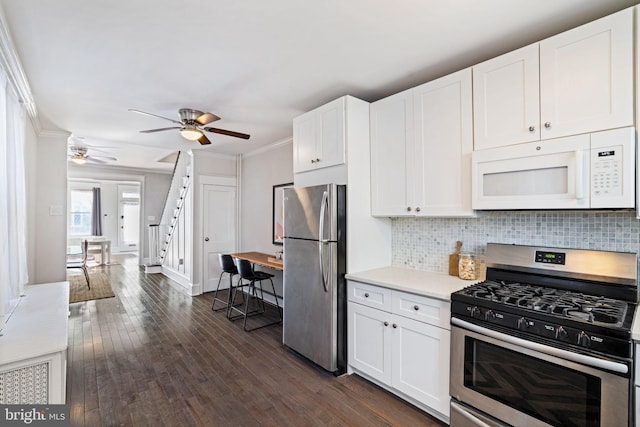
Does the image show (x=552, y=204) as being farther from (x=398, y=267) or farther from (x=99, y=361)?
(x=99, y=361)

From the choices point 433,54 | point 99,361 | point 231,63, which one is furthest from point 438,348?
point 99,361

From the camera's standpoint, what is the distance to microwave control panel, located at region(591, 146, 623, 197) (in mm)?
1572

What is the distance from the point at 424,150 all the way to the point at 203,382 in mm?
2672

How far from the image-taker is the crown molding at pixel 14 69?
74.3 inches

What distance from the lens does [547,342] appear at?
5.04ft

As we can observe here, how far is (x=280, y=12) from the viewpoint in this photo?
173cm

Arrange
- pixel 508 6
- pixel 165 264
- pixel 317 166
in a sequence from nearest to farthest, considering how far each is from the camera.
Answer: pixel 508 6, pixel 317 166, pixel 165 264

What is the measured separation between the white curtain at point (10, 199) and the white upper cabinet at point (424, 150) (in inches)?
110

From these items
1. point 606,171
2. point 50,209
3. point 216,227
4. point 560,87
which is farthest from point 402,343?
point 50,209

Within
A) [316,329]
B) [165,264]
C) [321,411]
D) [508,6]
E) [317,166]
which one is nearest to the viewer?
[508,6]

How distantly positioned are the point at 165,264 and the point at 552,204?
7237mm

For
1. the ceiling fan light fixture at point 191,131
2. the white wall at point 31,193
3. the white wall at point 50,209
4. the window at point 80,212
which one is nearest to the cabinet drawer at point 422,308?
the ceiling fan light fixture at point 191,131

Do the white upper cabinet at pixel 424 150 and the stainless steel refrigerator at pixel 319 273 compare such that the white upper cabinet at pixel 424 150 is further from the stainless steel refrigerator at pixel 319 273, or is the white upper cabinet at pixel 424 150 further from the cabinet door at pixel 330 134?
the stainless steel refrigerator at pixel 319 273

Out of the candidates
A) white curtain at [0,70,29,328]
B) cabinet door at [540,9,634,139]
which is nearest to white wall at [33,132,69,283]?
white curtain at [0,70,29,328]
